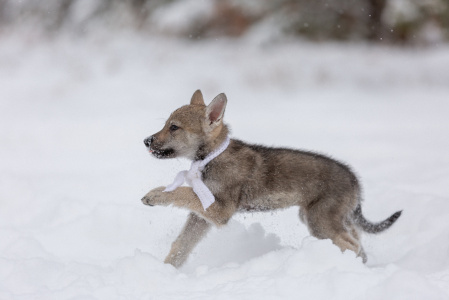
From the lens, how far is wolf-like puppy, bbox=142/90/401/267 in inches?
200

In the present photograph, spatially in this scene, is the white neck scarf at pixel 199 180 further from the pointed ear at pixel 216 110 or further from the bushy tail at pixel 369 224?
the bushy tail at pixel 369 224

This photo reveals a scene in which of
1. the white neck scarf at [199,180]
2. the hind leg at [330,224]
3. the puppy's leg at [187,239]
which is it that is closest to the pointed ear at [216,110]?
the white neck scarf at [199,180]

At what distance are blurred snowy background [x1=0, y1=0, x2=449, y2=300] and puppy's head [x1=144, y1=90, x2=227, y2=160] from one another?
0.82 metres

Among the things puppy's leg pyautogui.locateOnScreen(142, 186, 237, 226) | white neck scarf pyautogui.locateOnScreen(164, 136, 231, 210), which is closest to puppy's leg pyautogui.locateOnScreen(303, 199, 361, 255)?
puppy's leg pyautogui.locateOnScreen(142, 186, 237, 226)

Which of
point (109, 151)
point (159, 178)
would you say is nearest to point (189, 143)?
point (159, 178)

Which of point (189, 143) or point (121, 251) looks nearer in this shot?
point (189, 143)

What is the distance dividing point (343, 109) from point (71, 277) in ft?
33.0

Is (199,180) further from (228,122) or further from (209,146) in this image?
(228,122)

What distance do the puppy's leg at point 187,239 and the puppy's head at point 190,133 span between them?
555 mm

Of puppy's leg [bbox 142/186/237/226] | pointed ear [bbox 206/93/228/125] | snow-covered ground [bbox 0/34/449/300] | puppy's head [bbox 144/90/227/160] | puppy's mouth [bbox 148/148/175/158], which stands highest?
pointed ear [bbox 206/93/228/125]

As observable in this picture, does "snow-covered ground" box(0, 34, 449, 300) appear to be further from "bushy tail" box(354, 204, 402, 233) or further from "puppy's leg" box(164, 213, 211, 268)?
"bushy tail" box(354, 204, 402, 233)

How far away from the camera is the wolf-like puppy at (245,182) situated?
5.09 m

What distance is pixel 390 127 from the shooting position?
1196 cm

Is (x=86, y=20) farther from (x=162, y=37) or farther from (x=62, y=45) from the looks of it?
(x=162, y=37)
